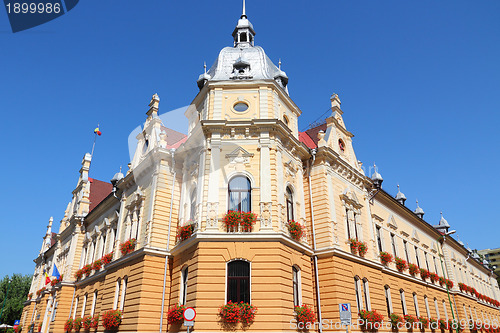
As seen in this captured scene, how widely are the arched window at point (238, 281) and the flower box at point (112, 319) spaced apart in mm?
7813

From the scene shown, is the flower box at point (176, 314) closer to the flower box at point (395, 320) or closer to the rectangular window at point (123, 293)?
the rectangular window at point (123, 293)

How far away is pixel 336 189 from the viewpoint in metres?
23.8

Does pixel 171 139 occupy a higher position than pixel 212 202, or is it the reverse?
pixel 171 139

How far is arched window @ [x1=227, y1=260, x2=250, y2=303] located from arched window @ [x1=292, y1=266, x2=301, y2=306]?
2870 mm

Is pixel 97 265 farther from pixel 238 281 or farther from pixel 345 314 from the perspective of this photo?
pixel 345 314

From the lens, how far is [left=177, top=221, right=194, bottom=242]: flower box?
1912 centimetres

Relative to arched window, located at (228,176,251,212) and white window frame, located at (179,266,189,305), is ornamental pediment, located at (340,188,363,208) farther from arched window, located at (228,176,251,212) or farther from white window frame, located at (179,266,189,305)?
white window frame, located at (179,266,189,305)

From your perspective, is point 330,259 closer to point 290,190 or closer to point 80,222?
point 290,190

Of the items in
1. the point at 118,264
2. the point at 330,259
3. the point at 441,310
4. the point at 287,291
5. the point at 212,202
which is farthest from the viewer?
the point at 441,310

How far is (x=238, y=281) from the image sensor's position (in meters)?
17.2

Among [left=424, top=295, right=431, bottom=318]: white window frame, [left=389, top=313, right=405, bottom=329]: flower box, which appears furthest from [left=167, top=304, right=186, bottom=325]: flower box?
[left=424, top=295, right=431, bottom=318]: white window frame

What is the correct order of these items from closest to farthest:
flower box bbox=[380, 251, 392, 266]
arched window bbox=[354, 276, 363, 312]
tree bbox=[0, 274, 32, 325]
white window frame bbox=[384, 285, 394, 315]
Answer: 1. arched window bbox=[354, 276, 363, 312]
2. white window frame bbox=[384, 285, 394, 315]
3. flower box bbox=[380, 251, 392, 266]
4. tree bbox=[0, 274, 32, 325]

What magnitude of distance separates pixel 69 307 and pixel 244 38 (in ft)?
89.2

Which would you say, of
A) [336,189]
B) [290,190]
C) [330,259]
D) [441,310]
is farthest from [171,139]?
[441,310]
